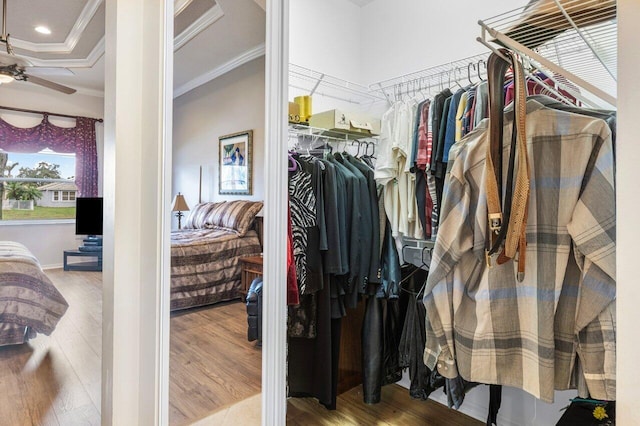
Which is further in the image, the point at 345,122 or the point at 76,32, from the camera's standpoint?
the point at 345,122

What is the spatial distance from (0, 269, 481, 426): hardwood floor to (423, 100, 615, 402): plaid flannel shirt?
0.64 m

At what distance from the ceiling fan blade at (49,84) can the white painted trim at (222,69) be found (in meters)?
0.48

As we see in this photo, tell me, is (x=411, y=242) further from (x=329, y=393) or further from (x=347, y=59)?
(x=347, y=59)

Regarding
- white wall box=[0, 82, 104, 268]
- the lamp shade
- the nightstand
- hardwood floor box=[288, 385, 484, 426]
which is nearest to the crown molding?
white wall box=[0, 82, 104, 268]

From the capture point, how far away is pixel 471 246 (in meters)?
1.12

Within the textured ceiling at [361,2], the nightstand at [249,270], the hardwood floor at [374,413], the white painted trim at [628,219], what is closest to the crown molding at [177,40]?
the nightstand at [249,270]

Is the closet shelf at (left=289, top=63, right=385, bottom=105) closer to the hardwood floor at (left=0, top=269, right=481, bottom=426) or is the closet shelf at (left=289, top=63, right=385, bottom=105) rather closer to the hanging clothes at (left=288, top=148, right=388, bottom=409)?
the hanging clothes at (left=288, top=148, right=388, bottom=409)

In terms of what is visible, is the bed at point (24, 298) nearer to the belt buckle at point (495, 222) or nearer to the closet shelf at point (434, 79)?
the belt buckle at point (495, 222)

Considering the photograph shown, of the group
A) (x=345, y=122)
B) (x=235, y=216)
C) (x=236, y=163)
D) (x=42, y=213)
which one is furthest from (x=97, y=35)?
(x=345, y=122)

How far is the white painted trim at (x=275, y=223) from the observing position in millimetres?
1006

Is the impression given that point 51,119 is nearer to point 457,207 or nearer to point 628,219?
point 457,207

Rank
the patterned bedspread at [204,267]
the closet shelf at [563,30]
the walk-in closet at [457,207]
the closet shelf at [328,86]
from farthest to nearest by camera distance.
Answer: the closet shelf at [328,86] → the patterned bedspread at [204,267] → the walk-in closet at [457,207] → the closet shelf at [563,30]

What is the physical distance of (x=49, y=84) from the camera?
4.43 feet

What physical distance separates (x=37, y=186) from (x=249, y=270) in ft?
2.93
